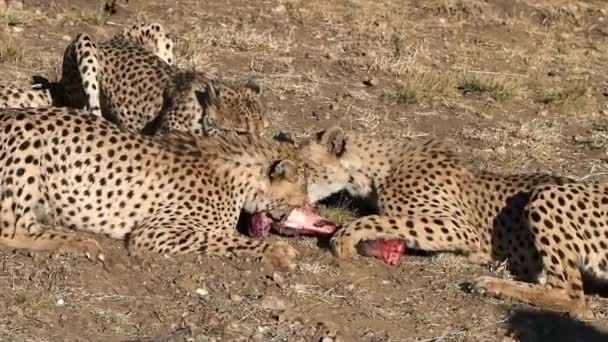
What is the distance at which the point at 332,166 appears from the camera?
759 cm

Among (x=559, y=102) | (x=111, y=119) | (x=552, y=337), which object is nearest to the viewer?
(x=552, y=337)

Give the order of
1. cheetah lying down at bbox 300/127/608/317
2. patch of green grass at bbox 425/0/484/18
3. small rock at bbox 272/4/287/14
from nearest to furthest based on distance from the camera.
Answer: cheetah lying down at bbox 300/127/608/317 → small rock at bbox 272/4/287/14 → patch of green grass at bbox 425/0/484/18

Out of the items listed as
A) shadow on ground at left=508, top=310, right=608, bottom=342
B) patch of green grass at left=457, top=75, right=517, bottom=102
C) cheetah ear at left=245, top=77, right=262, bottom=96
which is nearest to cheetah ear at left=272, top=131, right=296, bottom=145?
cheetah ear at left=245, top=77, right=262, bottom=96

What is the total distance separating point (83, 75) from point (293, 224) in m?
2.01

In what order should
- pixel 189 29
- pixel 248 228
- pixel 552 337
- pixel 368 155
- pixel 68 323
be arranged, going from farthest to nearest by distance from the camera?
pixel 189 29
pixel 368 155
pixel 248 228
pixel 552 337
pixel 68 323

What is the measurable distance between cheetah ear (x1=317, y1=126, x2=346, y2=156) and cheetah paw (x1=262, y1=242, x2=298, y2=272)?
1151 millimetres

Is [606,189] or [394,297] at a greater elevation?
[606,189]

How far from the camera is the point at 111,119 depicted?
8.44 meters

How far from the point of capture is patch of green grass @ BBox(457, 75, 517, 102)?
10.0 metres

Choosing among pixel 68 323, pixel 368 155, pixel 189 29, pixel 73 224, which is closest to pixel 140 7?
pixel 189 29

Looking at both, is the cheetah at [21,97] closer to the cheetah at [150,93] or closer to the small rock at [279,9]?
the cheetah at [150,93]

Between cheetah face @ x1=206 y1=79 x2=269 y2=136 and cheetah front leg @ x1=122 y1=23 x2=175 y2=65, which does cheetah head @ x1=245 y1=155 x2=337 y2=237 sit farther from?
cheetah front leg @ x1=122 y1=23 x2=175 y2=65

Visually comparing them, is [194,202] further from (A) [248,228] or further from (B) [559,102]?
(B) [559,102]

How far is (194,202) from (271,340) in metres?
1.34
